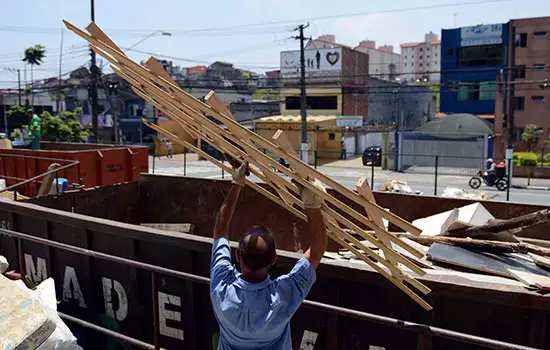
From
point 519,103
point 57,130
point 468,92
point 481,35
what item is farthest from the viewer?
point 468,92

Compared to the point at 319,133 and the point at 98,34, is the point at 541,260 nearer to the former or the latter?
the point at 98,34

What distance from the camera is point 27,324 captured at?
11.2ft

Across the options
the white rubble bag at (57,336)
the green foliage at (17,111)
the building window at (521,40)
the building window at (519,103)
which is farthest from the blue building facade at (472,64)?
the white rubble bag at (57,336)

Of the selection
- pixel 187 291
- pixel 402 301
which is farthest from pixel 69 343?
pixel 402 301

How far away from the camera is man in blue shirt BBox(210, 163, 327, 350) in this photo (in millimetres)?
2461

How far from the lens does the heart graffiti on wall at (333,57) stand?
56.4m

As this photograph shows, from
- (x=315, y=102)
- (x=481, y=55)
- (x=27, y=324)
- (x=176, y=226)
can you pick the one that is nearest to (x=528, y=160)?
(x=315, y=102)

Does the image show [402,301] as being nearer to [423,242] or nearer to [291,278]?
[291,278]

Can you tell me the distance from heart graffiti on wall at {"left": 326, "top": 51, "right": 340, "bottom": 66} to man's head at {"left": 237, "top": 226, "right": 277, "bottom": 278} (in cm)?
5568

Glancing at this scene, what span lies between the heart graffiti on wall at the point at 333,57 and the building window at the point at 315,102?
4597 mm

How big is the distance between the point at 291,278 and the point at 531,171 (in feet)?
111

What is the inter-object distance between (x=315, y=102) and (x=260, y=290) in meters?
54.1

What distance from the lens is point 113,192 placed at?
24.3 feet

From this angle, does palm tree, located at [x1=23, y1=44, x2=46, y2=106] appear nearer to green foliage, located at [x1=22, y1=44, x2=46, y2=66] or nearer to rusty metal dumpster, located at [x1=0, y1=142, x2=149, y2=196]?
green foliage, located at [x1=22, y1=44, x2=46, y2=66]
